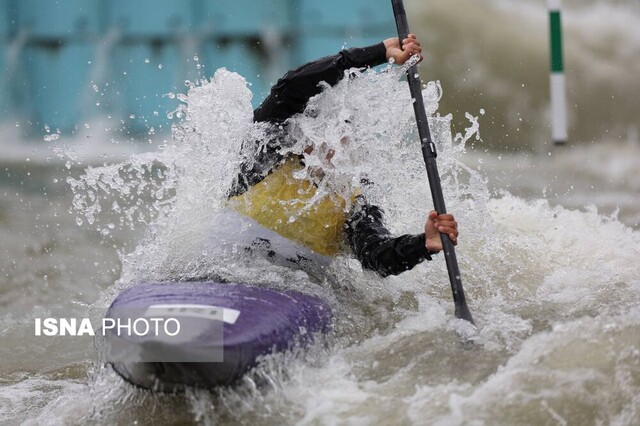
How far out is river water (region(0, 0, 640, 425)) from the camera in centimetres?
237

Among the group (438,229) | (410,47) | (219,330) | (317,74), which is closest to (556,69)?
(410,47)

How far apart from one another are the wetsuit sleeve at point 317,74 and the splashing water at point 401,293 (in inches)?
1.6

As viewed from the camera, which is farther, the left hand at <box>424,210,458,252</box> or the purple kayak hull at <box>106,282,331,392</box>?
the left hand at <box>424,210,458,252</box>

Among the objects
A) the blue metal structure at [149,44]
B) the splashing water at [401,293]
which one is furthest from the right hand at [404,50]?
the blue metal structure at [149,44]

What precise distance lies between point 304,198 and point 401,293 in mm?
514

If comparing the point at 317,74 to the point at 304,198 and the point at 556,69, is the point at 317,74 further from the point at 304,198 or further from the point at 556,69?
the point at 556,69

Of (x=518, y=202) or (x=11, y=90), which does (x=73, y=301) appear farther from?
(x=518, y=202)

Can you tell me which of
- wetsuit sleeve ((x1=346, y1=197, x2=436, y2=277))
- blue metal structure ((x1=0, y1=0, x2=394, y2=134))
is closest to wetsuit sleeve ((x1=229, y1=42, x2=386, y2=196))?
wetsuit sleeve ((x1=346, y1=197, x2=436, y2=277))

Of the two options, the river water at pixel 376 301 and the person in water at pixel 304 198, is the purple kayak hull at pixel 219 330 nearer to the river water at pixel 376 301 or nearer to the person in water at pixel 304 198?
the river water at pixel 376 301

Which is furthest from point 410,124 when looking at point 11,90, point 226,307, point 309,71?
point 11,90

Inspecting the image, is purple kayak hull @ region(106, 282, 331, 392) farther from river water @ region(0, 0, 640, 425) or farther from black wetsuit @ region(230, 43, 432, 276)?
black wetsuit @ region(230, 43, 432, 276)

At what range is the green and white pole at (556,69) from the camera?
4.94 meters

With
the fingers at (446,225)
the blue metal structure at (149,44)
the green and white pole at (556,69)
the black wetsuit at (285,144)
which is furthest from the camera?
the blue metal structure at (149,44)

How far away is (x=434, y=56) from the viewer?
18.1ft
